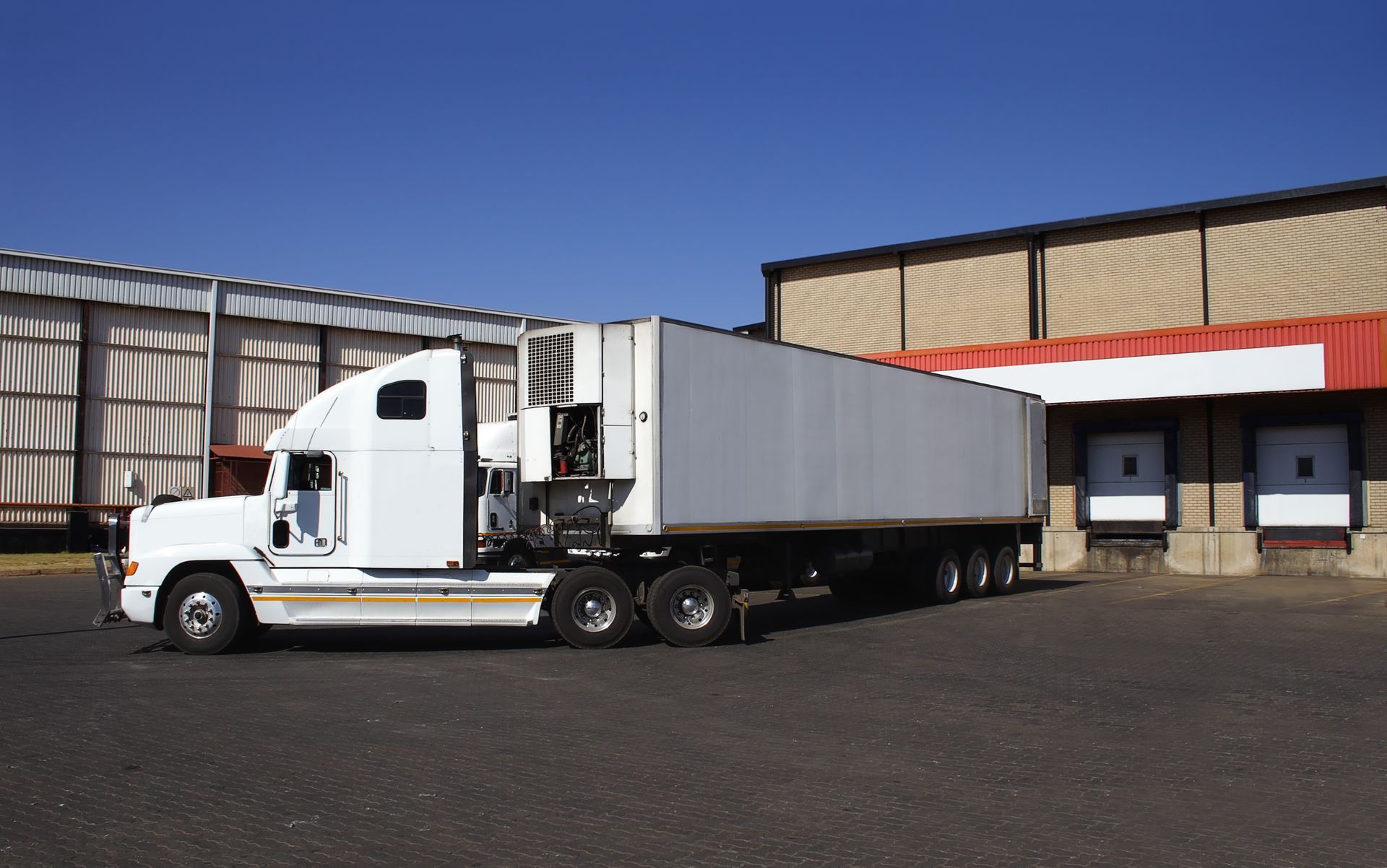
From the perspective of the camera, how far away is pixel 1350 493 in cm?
2678

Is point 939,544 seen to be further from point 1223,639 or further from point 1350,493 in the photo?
point 1350,493

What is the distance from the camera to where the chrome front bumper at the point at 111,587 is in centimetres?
1353

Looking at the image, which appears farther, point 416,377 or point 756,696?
point 416,377

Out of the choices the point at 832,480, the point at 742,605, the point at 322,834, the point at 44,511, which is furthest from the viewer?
the point at 44,511

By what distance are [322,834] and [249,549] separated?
26.4 ft

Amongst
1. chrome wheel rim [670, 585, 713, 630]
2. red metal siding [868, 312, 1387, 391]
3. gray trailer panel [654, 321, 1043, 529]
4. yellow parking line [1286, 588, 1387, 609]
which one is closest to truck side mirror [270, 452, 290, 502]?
gray trailer panel [654, 321, 1043, 529]

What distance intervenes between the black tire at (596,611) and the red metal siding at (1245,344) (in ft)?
46.1

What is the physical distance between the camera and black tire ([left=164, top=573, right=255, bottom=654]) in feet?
44.0

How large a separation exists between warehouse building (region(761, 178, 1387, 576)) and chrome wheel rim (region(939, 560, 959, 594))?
30.5ft

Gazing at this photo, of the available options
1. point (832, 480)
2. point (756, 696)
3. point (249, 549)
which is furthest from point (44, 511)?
point (756, 696)

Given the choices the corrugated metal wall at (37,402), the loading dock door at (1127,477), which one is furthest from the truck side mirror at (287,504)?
the corrugated metal wall at (37,402)

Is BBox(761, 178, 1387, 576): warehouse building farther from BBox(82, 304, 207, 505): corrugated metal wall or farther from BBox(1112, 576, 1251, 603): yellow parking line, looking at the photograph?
BBox(82, 304, 207, 505): corrugated metal wall

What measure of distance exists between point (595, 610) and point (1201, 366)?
1810 centimetres

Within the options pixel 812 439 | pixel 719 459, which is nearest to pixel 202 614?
pixel 719 459
